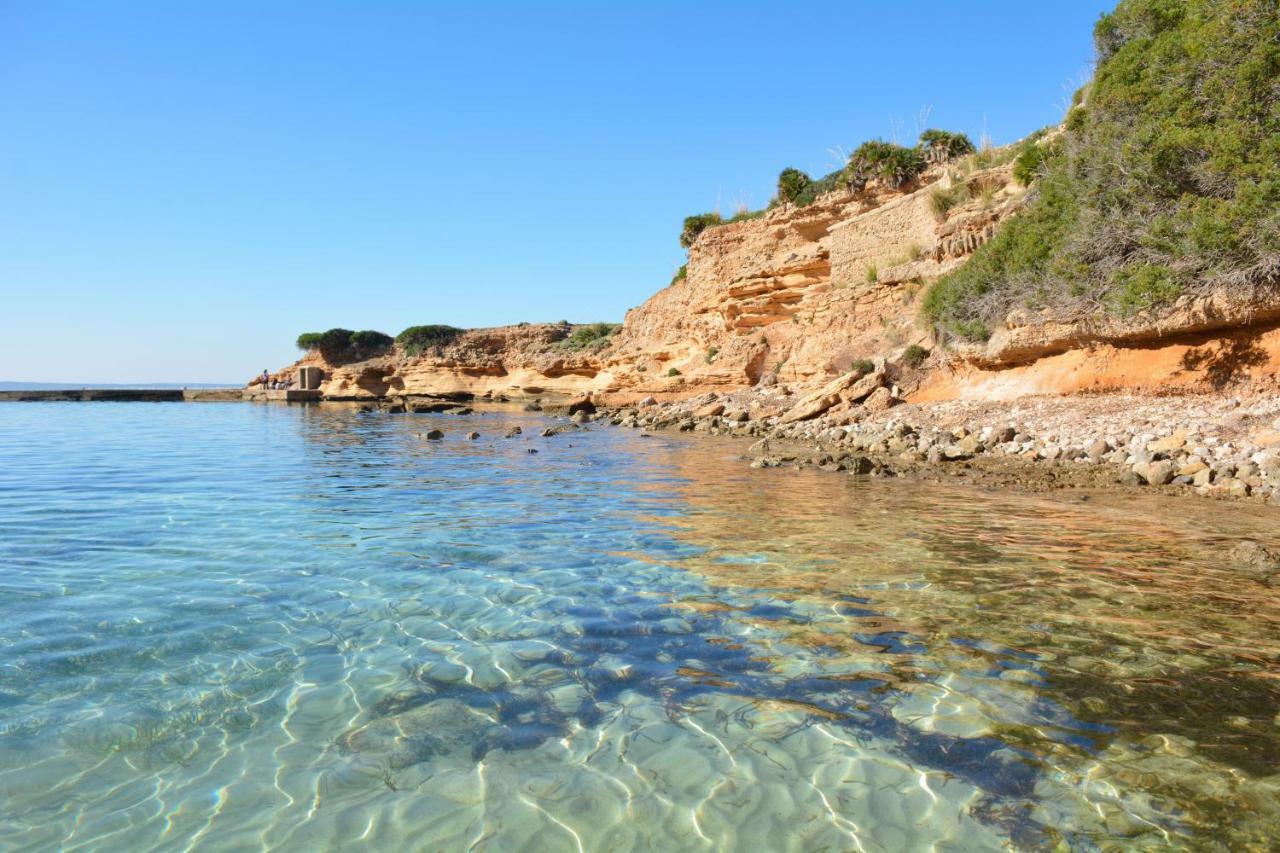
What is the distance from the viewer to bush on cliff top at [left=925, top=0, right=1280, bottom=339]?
37.4 ft

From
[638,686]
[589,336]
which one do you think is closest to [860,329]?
[638,686]

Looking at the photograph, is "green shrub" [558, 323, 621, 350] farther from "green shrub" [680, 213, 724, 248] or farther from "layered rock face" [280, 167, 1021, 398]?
"green shrub" [680, 213, 724, 248]

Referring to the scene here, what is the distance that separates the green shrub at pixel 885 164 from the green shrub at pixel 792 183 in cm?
403

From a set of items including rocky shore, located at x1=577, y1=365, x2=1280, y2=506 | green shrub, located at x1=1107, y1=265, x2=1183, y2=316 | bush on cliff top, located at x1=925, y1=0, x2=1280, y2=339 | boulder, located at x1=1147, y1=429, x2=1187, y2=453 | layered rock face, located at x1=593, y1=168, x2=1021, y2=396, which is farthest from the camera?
layered rock face, located at x1=593, y1=168, x2=1021, y2=396

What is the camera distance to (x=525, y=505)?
9.20 meters

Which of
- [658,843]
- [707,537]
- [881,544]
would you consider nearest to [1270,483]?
[881,544]

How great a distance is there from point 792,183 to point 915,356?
53.1 feet

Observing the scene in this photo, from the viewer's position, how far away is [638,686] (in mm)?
3660

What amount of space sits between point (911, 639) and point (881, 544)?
2.50 meters

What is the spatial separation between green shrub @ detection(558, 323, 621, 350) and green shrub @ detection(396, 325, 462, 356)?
9.43m

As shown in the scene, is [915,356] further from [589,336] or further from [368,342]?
[368,342]

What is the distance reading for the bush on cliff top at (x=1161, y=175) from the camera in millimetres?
11398

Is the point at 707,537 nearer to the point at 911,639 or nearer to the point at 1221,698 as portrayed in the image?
the point at 911,639

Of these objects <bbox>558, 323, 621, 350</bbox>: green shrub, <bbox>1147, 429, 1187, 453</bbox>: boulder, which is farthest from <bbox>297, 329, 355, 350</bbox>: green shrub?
<bbox>1147, 429, 1187, 453</bbox>: boulder
